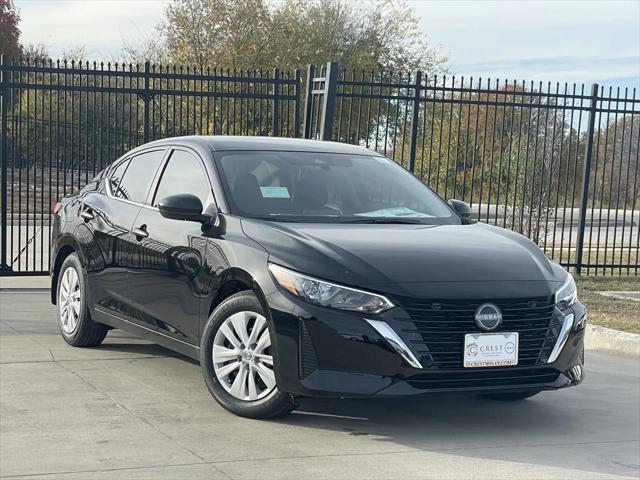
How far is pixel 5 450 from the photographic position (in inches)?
218

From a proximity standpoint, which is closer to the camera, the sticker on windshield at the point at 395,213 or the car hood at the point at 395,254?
the car hood at the point at 395,254

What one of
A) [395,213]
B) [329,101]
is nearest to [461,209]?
[395,213]

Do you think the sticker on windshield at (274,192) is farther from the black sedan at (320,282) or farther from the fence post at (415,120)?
the fence post at (415,120)

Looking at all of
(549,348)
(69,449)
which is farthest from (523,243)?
(69,449)

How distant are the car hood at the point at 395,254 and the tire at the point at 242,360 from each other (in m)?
0.39

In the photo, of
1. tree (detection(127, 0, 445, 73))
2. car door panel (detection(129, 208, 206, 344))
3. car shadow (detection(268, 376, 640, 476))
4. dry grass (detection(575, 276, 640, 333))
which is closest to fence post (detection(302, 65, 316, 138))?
dry grass (detection(575, 276, 640, 333))

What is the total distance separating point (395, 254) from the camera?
612 centimetres

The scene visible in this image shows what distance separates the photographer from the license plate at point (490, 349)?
5.90 m

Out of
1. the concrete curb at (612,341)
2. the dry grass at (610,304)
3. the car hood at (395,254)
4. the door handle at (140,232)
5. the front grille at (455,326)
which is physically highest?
the car hood at (395,254)

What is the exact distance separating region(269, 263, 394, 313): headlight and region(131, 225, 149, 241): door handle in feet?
5.81

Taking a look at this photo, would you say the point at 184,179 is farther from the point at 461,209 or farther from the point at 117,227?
the point at 461,209

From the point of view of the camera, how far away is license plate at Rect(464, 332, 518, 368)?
232 inches

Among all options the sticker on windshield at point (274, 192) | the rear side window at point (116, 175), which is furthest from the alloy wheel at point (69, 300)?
the sticker on windshield at point (274, 192)

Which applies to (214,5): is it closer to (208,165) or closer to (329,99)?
(329,99)
